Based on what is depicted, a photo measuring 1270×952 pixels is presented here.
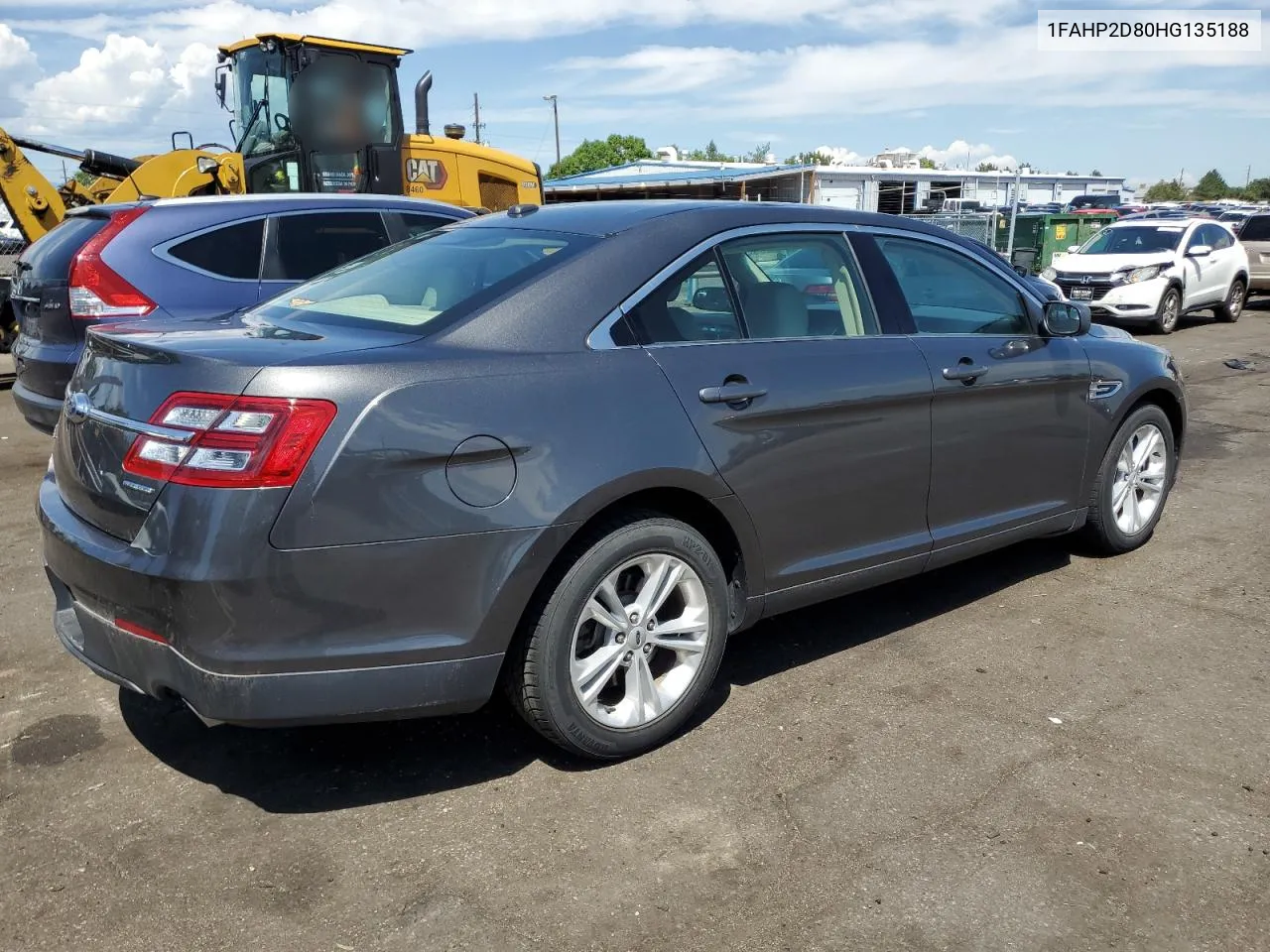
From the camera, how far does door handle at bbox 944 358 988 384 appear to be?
4207 mm

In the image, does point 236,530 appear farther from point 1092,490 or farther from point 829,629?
point 1092,490

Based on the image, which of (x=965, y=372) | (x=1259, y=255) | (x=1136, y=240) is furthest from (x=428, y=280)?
(x=1259, y=255)

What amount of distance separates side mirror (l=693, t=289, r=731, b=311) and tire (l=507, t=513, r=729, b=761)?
0.74 meters

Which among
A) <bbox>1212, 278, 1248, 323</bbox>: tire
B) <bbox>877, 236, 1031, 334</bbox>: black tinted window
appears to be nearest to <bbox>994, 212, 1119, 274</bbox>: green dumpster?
<bbox>1212, 278, 1248, 323</bbox>: tire

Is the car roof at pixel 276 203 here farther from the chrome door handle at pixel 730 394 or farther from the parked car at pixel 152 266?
the chrome door handle at pixel 730 394

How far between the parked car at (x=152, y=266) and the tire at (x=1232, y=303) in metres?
15.4

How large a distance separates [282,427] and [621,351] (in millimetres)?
1048

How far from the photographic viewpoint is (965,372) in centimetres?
427

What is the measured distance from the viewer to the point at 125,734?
3.60 meters

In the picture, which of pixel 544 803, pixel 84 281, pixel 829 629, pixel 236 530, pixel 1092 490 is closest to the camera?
pixel 236 530

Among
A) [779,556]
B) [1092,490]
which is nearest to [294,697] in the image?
[779,556]

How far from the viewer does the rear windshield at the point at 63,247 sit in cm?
A: 650

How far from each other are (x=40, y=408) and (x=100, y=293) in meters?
0.74

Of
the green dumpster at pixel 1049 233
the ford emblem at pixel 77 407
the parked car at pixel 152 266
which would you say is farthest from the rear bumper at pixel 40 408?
the green dumpster at pixel 1049 233
